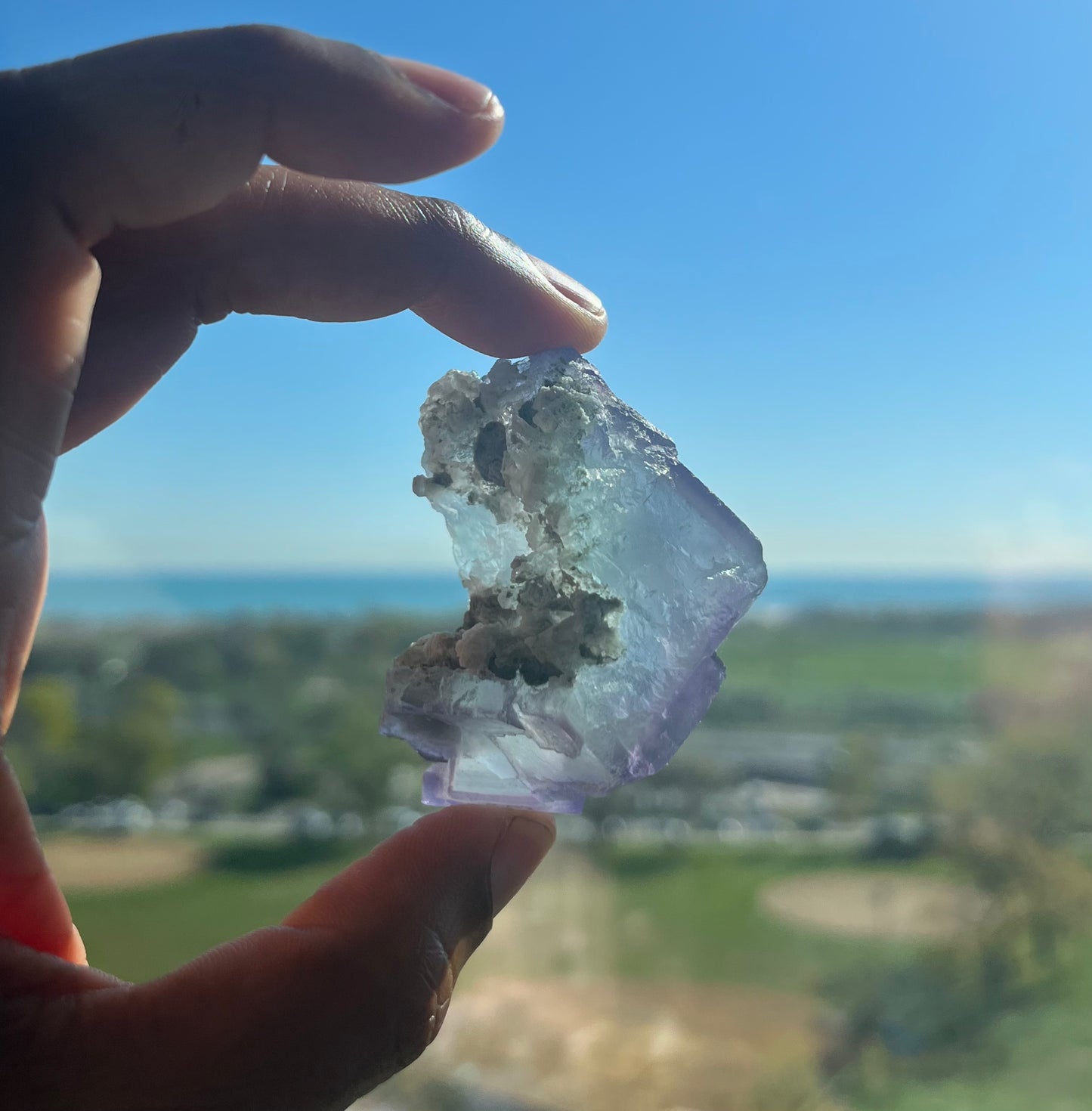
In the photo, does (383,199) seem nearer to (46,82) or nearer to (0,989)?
(46,82)

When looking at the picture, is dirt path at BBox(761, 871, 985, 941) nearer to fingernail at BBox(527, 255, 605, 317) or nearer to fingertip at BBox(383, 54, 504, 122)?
fingernail at BBox(527, 255, 605, 317)

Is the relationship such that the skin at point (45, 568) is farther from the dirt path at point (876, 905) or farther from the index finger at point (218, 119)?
the dirt path at point (876, 905)

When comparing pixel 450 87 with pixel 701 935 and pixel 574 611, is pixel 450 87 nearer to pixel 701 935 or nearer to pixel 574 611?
pixel 574 611

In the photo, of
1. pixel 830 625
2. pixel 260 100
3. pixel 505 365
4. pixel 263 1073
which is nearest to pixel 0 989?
pixel 263 1073

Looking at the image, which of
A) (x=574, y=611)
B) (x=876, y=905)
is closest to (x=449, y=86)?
(x=574, y=611)

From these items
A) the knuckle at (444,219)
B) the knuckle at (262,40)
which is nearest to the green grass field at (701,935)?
the knuckle at (444,219)

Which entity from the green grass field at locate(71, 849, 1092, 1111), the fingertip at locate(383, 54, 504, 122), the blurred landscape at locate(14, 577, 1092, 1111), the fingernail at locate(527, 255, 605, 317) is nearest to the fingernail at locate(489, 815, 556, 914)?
the fingernail at locate(527, 255, 605, 317)
